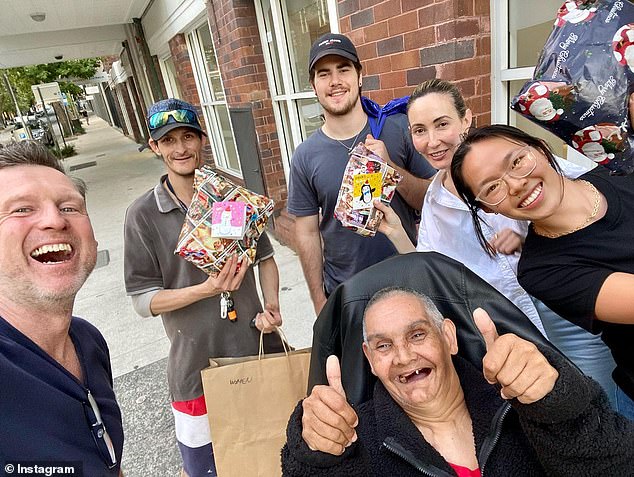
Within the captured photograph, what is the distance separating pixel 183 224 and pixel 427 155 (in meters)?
1.01

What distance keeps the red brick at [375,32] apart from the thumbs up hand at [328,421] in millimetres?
2100

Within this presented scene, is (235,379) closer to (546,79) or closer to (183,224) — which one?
(183,224)

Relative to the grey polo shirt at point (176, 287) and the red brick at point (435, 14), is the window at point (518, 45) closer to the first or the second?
the red brick at point (435, 14)

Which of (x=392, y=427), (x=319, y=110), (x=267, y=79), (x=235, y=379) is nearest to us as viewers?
(x=392, y=427)

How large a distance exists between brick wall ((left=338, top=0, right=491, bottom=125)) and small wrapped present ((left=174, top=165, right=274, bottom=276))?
1.27 meters

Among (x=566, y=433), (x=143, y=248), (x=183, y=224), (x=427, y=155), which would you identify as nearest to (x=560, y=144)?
(x=427, y=155)

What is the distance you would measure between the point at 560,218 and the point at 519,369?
511 millimetres

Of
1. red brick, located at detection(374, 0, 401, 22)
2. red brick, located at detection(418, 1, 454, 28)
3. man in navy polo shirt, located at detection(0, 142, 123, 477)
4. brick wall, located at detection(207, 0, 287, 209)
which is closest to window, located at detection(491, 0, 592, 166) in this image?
red brick, located at detection(418, 1, 454, 28)

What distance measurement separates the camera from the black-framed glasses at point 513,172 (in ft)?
3.73

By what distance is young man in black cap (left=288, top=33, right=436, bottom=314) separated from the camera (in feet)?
6.08

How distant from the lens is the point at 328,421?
0.91 metres

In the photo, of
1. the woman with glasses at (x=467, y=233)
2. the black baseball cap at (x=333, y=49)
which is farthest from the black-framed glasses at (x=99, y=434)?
the black baseball cap at (x=333, y=49)

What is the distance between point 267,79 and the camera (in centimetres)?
425

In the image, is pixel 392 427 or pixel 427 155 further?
pixel 427 155
